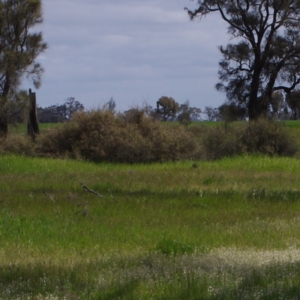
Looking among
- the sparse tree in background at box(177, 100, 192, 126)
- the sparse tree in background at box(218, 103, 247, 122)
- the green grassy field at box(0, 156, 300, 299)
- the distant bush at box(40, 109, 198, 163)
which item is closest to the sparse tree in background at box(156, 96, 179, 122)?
the sparse tree in background at box(177, 100, 192, 126)

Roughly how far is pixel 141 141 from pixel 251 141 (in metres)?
4.88

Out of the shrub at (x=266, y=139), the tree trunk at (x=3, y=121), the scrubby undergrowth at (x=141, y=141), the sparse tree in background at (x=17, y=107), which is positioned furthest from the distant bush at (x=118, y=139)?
the tree trunk at (x=3, y=121)

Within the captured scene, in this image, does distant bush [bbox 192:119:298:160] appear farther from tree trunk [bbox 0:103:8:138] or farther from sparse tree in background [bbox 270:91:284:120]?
tree trunk [bbox 0:103:8:138]

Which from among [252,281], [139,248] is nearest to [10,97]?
[139,248]

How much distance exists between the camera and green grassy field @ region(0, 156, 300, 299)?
23.0 feet

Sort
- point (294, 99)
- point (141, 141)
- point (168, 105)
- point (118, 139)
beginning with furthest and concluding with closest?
point (168, 105) < point (294, 99) < point (118, 139) < point (141, 141)

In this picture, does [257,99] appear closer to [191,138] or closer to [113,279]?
[191,138]

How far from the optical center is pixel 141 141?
25.6 meters

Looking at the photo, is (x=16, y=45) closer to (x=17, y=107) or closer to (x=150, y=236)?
(x=17, y=107)

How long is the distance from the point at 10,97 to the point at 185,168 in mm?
13839

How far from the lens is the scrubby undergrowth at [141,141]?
84.8 feet

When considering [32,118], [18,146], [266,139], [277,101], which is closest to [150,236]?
[266,139]

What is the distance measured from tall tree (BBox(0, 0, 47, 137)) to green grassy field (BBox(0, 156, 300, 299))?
14713 millimetres

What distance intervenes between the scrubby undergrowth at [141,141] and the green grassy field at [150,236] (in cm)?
656
